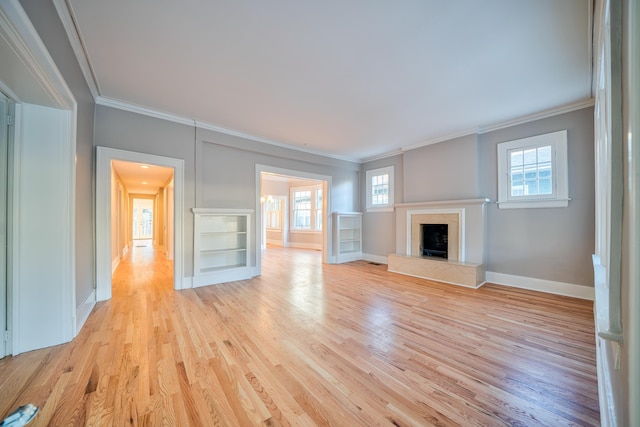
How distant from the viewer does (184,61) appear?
99.0 inches

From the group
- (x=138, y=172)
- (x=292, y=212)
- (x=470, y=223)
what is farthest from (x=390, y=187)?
(x=138, y=172)

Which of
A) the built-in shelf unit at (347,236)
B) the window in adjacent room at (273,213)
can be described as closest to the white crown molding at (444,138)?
the built-in shelf unit at (347,236)

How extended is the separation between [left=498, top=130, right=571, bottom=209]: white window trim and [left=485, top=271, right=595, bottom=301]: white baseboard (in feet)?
3.75

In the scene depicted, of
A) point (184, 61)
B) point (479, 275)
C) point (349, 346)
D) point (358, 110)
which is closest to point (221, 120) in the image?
point (184, 61)

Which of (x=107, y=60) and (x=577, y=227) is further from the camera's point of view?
(x=577, y=227)

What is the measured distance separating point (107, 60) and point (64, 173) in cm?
128

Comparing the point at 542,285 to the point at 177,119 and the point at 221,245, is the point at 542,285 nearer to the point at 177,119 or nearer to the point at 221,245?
the point at 221,245

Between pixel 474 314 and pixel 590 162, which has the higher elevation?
pixel 590 162

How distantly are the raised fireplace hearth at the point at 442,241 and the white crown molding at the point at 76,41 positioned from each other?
5.16 m

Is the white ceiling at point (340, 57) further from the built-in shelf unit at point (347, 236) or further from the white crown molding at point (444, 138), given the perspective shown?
the built-in shelf unit at point (347, 236)

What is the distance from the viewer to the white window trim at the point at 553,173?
3521 mm

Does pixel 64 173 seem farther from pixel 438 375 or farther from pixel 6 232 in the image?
pixel 438 375

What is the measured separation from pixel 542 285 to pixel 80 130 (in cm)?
633

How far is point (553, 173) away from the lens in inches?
142
